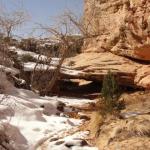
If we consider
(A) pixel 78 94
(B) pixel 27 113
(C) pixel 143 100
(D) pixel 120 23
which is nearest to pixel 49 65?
(A) pixel 78 94

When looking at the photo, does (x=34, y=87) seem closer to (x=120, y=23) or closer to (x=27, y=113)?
(x=120, y=23)

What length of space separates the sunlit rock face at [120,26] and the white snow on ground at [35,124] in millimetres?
4318

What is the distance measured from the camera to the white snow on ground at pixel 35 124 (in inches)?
332

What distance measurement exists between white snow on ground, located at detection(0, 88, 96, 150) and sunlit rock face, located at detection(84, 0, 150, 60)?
14.2 feet

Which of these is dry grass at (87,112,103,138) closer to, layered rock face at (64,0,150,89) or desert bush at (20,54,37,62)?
layered rock face at (64,0,150,89)

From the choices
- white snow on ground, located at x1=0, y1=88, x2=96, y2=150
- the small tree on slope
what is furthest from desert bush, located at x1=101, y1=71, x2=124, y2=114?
white snow on ground, located at x1=0, y1=88, x2=96, y2=150

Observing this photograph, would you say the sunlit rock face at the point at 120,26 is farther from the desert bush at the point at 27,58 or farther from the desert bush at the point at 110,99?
the desert bush at the point at 110,99

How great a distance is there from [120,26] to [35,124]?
260 inches

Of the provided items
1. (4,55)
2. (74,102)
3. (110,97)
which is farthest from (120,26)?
(110,97)

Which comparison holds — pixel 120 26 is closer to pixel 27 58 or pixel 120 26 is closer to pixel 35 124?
pixel 27 58

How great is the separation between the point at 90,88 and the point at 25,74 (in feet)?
11.3

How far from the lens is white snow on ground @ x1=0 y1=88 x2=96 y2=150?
8.45 meters

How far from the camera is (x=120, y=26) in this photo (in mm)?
14891

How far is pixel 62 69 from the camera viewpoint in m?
17.3
